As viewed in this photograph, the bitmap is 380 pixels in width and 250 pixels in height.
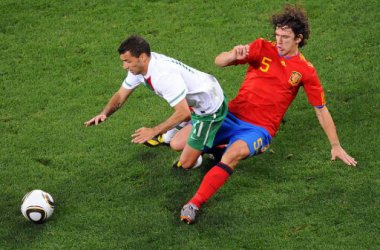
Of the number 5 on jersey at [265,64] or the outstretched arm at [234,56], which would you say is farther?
the number 5 on jersey at [265,64]

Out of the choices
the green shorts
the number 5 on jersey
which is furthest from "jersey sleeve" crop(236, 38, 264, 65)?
the green shorts

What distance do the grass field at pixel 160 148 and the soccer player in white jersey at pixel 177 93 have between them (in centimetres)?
73

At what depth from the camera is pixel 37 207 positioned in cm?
931

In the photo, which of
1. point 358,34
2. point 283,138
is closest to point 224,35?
point 358,34

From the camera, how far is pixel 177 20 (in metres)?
13.9

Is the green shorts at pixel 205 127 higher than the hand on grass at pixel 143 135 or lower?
lower

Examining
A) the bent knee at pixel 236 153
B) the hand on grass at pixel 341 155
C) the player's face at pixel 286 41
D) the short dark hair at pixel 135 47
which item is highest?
the short dark hair at pixel 135 47

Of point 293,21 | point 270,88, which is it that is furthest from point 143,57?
point 293,21

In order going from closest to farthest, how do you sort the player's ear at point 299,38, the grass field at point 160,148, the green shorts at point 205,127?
the grass field at point 160,148, the green shorts at point 205,127, the player's ear at point 299,38

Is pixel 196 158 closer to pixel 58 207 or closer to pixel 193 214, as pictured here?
pixel 193 214

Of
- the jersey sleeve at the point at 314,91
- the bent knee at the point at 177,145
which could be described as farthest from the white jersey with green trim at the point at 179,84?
the jersey sleeve at the point at 314,91

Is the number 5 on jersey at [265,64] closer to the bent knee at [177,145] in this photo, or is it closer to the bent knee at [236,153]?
the bent knee at [236,153]

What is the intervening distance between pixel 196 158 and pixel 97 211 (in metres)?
1.26

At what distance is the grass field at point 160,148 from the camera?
9.14m
